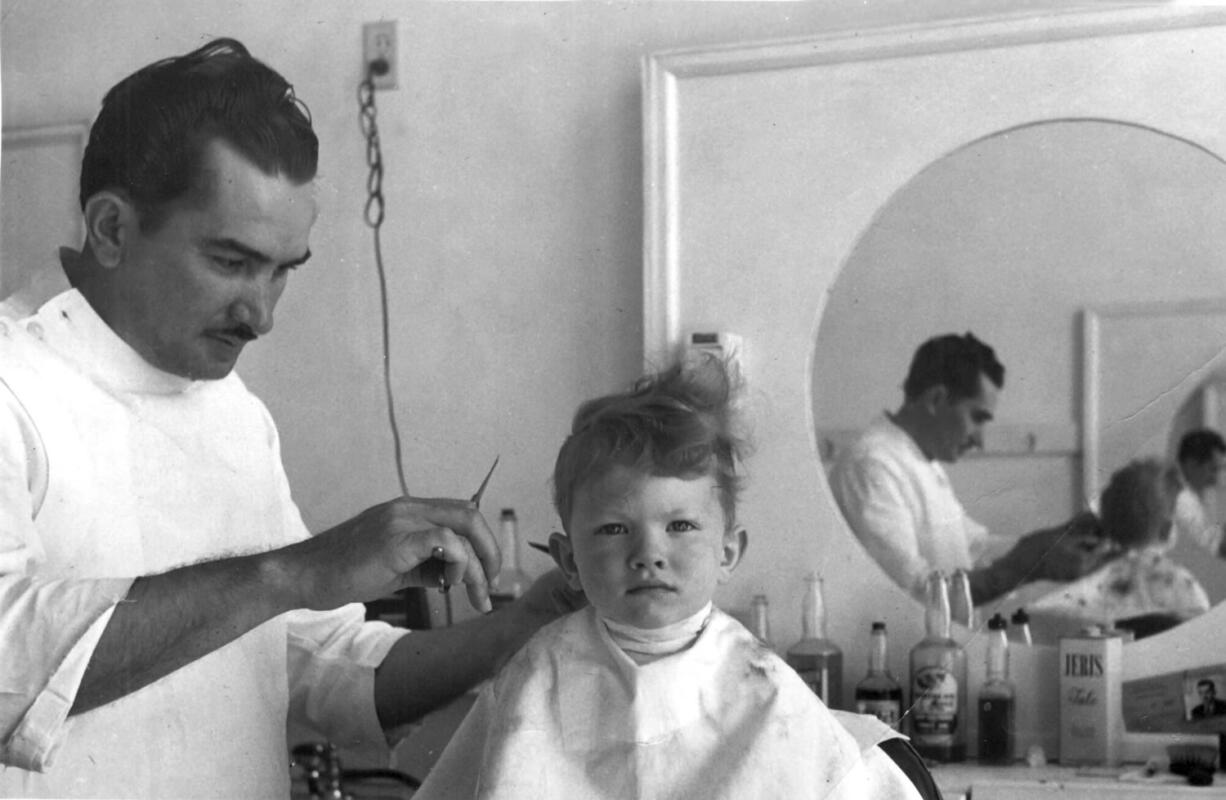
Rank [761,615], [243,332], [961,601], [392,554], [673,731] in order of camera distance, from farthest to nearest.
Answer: [961,601], [761,615], [243,332], [673,731], [392,554]

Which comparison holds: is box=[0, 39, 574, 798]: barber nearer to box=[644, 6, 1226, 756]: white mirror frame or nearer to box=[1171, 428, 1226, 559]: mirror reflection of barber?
box=[644, 6, 1226, 756]: white mirror frame

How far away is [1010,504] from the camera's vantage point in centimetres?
144

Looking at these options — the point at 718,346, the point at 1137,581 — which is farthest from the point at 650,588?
the point at 1137,581

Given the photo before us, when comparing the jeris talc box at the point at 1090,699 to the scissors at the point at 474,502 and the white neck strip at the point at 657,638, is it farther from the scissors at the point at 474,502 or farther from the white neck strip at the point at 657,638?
the scissors at the point at 474,502

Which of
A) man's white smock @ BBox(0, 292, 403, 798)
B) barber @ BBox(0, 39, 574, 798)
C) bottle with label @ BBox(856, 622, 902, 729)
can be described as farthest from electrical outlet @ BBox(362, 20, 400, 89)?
bottle with label @ BBox(856, 622, 902, 729)

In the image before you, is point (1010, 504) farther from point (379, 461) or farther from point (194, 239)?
point (194, 239)

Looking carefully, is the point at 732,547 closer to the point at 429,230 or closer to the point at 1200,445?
the point at 429,230

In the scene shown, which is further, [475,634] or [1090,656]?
[1090,656]

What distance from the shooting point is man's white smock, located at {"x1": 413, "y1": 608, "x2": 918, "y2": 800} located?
1.14 meters

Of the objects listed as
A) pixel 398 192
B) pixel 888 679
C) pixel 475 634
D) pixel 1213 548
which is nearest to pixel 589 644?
pixel 475 634

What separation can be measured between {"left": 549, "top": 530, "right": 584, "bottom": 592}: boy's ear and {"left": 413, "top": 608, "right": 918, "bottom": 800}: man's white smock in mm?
51

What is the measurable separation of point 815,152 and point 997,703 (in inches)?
28.1

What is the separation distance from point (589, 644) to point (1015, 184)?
730mm

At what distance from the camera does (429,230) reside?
4.66 feet
